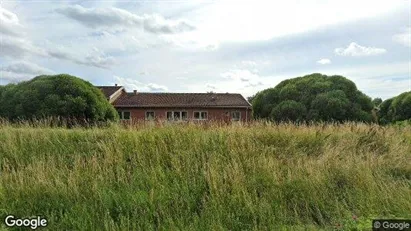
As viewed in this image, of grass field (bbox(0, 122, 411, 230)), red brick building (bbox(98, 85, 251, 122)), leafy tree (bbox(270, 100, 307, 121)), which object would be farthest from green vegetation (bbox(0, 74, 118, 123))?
red brick building (bbox(98, 85, 251, 122))

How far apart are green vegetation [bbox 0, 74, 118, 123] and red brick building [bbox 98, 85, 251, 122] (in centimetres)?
2535

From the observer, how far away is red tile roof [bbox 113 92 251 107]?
42.2 metres

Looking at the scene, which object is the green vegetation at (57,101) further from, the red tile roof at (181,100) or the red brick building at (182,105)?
the red tile roof at (181,100)

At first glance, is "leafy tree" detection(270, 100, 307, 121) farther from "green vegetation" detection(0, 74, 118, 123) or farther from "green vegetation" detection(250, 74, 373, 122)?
"green vegetation" detection(0, 74, 118, 123)

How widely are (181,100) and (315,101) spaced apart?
21189 millimetres

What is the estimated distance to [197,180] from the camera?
580cm

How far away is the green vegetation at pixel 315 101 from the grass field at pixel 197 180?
17315 millimetres

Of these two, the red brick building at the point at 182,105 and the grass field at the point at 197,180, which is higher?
the red brick building at the point at 182,105

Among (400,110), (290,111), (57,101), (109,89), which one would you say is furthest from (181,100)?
(57,101)

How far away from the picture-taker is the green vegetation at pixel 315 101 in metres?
25.3

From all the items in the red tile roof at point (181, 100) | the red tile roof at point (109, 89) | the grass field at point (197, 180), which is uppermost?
the red tile roof at point (109, 89)

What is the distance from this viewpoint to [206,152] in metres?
7.10

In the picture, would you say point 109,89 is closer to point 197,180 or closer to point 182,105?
point 182,105

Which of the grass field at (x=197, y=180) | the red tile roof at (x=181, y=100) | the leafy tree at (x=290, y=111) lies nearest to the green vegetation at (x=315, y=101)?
the leafy tree at (x=290, y=111)
